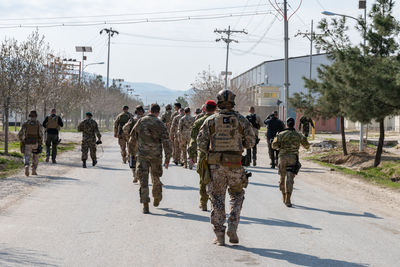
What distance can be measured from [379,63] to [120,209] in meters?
10.2

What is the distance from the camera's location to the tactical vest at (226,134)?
774 centimetres

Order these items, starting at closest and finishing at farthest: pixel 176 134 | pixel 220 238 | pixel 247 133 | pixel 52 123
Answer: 1. pixel 220 238
2. pixel 247 133
3. pixel 176 134
4. pixel 52 123

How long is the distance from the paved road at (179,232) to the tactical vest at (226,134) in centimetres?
128

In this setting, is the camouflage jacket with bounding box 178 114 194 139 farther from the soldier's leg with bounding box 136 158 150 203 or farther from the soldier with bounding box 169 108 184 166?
the soldier's leg with bounding box 136 158 150 203

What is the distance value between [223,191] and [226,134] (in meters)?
0.76

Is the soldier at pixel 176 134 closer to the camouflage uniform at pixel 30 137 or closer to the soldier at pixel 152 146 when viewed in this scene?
the camouflage uniform at pixel 30 137

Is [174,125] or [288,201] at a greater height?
[174,125]

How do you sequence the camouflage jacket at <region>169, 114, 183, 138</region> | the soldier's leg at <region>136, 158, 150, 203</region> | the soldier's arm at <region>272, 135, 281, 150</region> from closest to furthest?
the soldier's leg at <region>136, 158, 150, 203</region> → the soldier's arm at <region>272, 135, 281, 150</region> → the camouflage jacket at <region>169, 114, 183, 138</region>

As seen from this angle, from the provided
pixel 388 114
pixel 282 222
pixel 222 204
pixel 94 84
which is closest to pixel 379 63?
pixel 388 114

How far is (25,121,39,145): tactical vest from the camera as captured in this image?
16172mm

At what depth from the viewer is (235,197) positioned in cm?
776

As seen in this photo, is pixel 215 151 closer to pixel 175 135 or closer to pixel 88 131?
pixel 88 131

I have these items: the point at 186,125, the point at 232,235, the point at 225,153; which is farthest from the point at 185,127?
the point at 232,235

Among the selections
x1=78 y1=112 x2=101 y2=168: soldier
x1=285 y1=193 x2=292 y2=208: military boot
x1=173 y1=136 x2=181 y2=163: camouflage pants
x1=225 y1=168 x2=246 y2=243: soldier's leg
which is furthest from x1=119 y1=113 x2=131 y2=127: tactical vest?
x1=225 y1=168 x2=246 y2=243: soldier's leg
